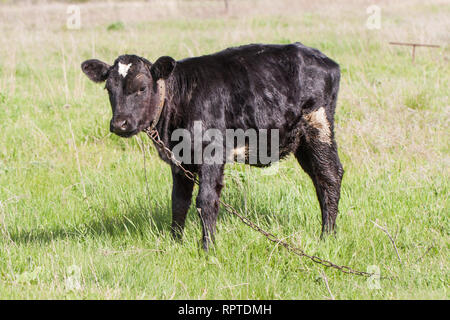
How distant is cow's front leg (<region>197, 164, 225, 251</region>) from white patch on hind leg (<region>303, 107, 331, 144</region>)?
0.96 metres

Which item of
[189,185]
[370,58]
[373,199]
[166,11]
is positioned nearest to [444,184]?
[373,199]

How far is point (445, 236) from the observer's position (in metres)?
4.46

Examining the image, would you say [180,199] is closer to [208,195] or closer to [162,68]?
[208,195]

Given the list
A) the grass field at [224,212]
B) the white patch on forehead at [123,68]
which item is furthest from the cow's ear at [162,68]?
the grass field at [224,212]

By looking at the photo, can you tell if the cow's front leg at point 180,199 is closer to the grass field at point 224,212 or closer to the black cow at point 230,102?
the black cow at point 230,102

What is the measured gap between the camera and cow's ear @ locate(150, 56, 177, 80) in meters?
4.27

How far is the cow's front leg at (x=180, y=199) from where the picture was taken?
15.6 ft

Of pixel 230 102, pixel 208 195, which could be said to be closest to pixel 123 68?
pixel 230 102

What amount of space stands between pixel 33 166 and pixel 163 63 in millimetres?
2703

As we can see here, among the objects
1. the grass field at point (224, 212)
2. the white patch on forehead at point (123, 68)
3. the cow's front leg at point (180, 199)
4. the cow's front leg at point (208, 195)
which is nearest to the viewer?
the grass field at point (224, 212)

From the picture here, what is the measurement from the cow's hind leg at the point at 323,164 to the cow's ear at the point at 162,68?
1.28 metres

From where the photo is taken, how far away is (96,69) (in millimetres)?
4453

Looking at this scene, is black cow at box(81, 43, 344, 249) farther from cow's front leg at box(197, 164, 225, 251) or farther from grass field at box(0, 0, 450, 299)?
grass field at box(0, 0, 450, 299)

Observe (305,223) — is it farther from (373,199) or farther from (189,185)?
(189,185)
